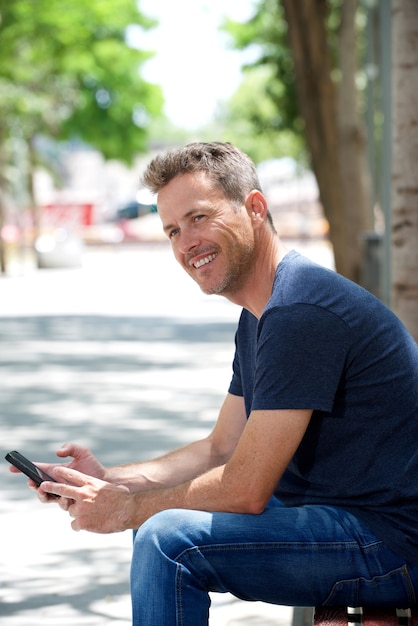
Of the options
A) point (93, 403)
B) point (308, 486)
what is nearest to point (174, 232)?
point (308, 486)

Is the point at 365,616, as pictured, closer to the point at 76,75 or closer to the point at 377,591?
the point at 377,591

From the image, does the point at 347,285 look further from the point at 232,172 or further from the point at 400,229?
the point at 400,229

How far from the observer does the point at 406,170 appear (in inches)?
211

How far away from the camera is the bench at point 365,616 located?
2.81 m

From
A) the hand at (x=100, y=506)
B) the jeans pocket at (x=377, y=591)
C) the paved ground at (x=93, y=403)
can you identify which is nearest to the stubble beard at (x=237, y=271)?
the hand at (x=100, y=506)

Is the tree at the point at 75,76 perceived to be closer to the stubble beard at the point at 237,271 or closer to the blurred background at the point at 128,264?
the blurred background at the point at 128,264

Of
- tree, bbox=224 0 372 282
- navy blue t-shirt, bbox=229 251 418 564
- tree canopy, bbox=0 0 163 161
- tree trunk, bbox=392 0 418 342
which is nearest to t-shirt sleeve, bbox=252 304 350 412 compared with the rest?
navy blue t-shirt, bbox=229 251 418 564

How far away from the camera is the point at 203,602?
289 cm

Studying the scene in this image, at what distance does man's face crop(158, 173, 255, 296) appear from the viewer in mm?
3240

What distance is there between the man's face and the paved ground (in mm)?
1621

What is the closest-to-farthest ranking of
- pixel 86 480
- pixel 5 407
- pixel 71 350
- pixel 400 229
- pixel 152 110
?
pixel 86 480 → pixel 400 229 → pixel 5 407 → pixel 71 350 → pixel 152 110

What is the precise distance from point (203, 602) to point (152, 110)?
3289 cm

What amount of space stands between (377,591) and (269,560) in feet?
0.85

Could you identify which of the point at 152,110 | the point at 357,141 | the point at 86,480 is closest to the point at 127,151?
the point at 152,110
